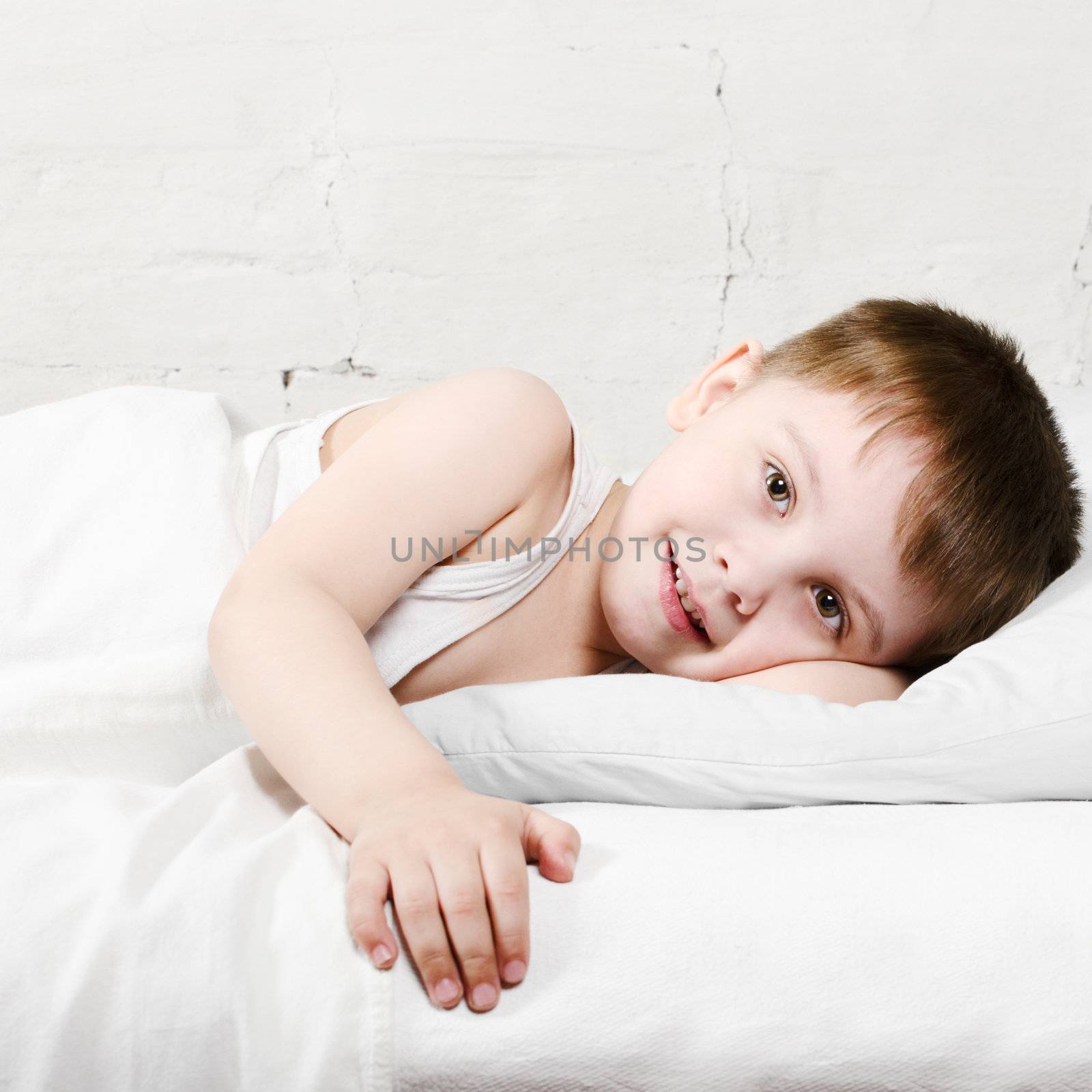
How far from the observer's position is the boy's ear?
1.12 m

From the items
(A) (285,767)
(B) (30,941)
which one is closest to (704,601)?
(A) (285,767)

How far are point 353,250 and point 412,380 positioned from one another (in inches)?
8.9

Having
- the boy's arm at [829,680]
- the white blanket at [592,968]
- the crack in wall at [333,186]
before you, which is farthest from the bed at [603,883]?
the crack in wall at [333,186]

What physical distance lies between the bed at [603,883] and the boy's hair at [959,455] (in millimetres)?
71

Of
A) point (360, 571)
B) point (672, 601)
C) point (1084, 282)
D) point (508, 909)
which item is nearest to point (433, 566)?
point (360, 571)

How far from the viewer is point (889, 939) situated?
0.64 metres

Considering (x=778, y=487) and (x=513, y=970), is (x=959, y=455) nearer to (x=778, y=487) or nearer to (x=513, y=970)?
(x=778, y=487)

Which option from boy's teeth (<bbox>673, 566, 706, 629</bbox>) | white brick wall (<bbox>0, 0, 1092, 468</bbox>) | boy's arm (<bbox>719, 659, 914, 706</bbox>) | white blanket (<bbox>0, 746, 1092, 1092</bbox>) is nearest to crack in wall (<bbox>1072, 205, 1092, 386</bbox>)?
white brick wall (<bbox>0, 0, 1092, 468</bbox>)

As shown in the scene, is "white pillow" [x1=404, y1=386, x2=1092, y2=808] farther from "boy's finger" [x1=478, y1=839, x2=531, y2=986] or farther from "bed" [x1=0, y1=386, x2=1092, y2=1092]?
"boy's finger" [x1=478, y1=839, x2=531, y2=986]

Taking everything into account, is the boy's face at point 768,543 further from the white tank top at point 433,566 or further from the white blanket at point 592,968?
the white blanket at point 592,968

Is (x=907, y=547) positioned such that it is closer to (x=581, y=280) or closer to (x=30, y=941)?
(x=30, y=941)

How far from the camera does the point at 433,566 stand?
0.97 metres

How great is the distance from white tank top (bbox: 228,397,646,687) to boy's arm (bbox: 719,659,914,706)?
22cm

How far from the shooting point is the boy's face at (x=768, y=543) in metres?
0.92
